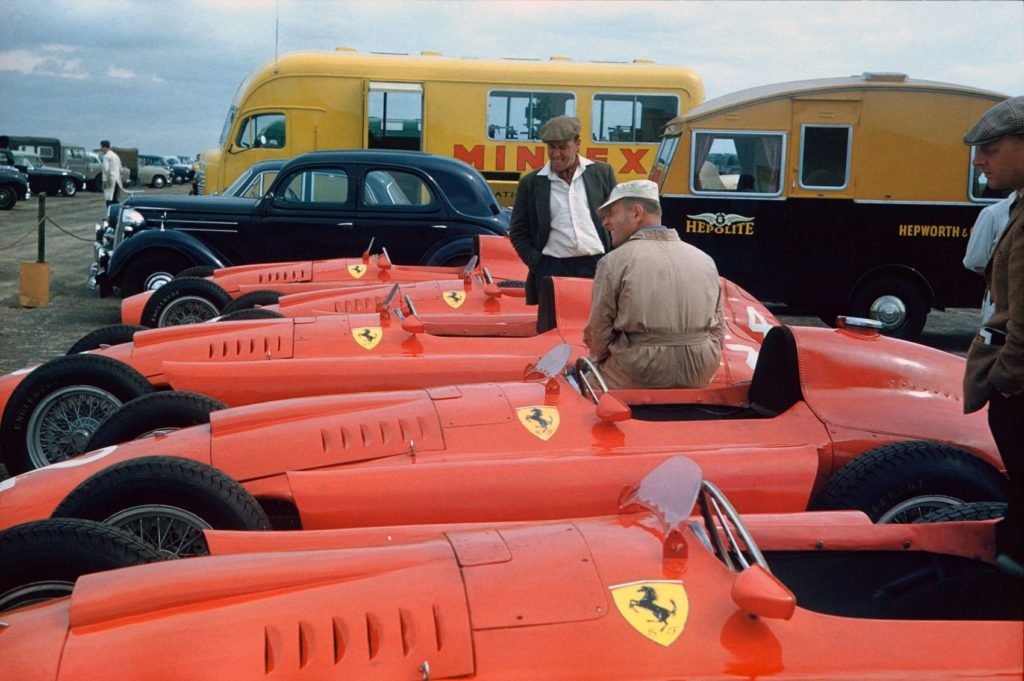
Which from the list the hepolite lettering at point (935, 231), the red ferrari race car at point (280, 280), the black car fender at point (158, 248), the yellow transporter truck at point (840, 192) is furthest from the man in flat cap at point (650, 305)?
the hepolite lettering at point (935, 231)

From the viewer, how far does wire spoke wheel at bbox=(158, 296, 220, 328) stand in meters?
8.31

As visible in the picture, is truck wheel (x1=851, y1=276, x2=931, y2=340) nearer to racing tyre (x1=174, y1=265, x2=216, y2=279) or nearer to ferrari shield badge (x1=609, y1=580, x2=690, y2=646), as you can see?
racing tyre (x1=174, y1=265, x2=216, y2=279)

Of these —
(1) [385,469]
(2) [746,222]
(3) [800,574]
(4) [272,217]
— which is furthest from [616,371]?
(2) [746,222]

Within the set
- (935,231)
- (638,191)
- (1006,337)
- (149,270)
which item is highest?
(638,191)

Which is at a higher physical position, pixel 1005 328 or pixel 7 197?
pixel 7 197

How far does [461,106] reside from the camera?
51.3 feet

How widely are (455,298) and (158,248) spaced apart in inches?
191

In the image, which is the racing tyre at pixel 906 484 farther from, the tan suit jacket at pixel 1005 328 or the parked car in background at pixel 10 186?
the parked car in background at pixel 10 186

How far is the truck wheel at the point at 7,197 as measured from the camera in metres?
29.4

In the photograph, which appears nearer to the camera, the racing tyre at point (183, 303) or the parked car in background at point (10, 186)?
the racing tyre at point (183, 303)

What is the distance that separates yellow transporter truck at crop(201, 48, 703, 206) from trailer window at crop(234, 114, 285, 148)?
2cm

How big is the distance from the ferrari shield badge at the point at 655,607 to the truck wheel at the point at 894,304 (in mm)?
9940

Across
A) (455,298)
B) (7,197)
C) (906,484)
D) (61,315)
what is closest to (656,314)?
(906,484)

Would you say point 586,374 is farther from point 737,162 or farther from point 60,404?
point 737,162
